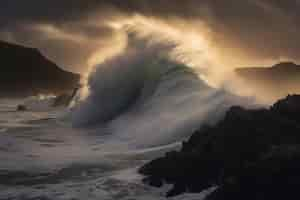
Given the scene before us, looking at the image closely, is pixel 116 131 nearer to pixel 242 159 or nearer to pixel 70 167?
pixel 70 167

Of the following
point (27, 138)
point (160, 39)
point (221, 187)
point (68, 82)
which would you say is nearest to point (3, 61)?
point (68, 82)

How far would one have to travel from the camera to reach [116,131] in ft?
59.0

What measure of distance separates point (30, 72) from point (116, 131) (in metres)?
103

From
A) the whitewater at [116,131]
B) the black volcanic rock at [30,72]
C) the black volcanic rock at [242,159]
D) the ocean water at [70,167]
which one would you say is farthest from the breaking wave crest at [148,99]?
the black volcanic rock at [30,72]

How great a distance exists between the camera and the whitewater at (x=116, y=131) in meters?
9.52

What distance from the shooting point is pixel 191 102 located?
1714cm

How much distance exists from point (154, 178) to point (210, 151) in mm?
1054

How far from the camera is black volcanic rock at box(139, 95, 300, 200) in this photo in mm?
7760

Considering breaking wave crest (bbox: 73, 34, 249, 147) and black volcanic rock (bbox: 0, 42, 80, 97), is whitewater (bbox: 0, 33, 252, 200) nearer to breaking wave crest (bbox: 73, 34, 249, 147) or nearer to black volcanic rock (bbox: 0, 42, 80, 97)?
breaking wave crest (bbox: 73, 34, 249, 147)

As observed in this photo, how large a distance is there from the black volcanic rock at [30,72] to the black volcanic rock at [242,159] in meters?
89.0

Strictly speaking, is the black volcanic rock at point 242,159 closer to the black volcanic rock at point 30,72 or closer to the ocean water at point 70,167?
the ocean water at point 70,167

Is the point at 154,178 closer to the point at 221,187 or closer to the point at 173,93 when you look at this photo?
the point at 221,187

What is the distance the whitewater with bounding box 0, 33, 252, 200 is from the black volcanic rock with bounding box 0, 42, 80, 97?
247 feet

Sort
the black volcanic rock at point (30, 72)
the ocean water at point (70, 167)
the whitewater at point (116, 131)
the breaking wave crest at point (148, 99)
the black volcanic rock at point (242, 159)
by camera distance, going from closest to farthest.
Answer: the black volcanic rock at point (242, 159) → the ocean water at point (70, 167) → the whitewater at point (116, 131) → the breaking wave crest at point (148, 99) → the black volcanic rock at point (30, 72)
